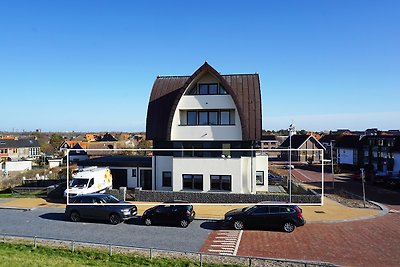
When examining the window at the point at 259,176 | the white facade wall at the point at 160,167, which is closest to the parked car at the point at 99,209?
the white facade wall at the point at 160,167

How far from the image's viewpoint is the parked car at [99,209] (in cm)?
1928

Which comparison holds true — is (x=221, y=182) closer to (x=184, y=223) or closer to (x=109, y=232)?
(x=184, y=223)

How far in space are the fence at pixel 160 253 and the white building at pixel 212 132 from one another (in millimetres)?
11411

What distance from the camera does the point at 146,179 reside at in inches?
1145

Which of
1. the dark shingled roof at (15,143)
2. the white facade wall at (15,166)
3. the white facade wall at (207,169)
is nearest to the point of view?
the white facade wall at (207,169)

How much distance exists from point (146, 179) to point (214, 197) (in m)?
7.13

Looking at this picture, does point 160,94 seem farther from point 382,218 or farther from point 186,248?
point 382,218

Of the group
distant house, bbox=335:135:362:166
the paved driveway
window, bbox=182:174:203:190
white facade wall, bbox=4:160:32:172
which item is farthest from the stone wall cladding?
distant house, bbox=335:135:362:166

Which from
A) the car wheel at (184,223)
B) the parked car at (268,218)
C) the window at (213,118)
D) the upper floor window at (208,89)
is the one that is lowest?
the car wheel at (184,223)

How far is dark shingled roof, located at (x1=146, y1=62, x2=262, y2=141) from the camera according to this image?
25.5 metres

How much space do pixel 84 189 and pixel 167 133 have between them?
7308mm

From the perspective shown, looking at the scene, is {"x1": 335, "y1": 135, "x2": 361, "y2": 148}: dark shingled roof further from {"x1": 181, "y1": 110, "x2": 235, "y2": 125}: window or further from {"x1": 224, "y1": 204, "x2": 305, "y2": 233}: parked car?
{"x1": 224, "y1": 204, "x2": 305, "y2": 233}: parked car

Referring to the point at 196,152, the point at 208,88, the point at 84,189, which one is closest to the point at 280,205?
the point at 196,152

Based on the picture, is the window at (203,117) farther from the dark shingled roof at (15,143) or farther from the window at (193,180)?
the dark shingled roof at (15,143)
